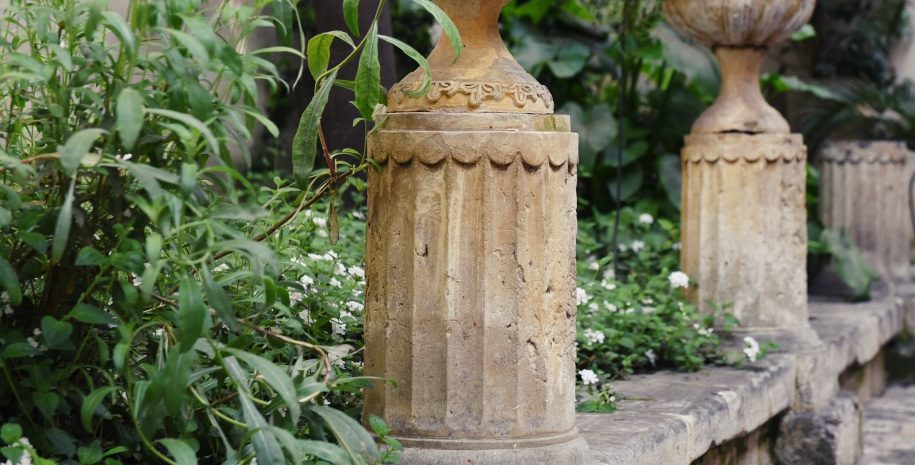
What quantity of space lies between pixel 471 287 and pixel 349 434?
1.44ft

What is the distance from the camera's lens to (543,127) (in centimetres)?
257

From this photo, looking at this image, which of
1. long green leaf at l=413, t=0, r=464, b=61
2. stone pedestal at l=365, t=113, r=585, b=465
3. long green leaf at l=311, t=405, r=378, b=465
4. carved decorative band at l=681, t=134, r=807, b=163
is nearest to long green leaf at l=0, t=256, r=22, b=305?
long green leaf at l=311, t=405, r=378, b=465

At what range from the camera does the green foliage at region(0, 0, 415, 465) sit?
1.94 metres

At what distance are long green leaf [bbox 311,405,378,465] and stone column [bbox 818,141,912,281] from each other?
575cm

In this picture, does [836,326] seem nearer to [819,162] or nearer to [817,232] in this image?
[817,232]

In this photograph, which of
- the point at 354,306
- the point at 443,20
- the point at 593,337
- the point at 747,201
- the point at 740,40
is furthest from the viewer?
the point at 740,40

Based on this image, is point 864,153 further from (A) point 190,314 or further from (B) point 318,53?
(A) point 190,314

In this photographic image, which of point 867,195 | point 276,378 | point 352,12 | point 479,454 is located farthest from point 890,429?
point 276,378

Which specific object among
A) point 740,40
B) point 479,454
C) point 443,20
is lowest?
point 479,454

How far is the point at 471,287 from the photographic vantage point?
2475 millimetres

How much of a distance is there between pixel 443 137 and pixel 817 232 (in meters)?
5.31

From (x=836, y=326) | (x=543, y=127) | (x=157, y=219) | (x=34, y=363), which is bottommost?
(x=836, y=326)

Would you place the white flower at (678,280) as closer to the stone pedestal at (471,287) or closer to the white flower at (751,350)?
the white flower at (751,350)

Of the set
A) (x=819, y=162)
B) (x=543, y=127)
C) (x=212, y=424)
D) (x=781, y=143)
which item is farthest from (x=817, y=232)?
(x=212, y=424)
